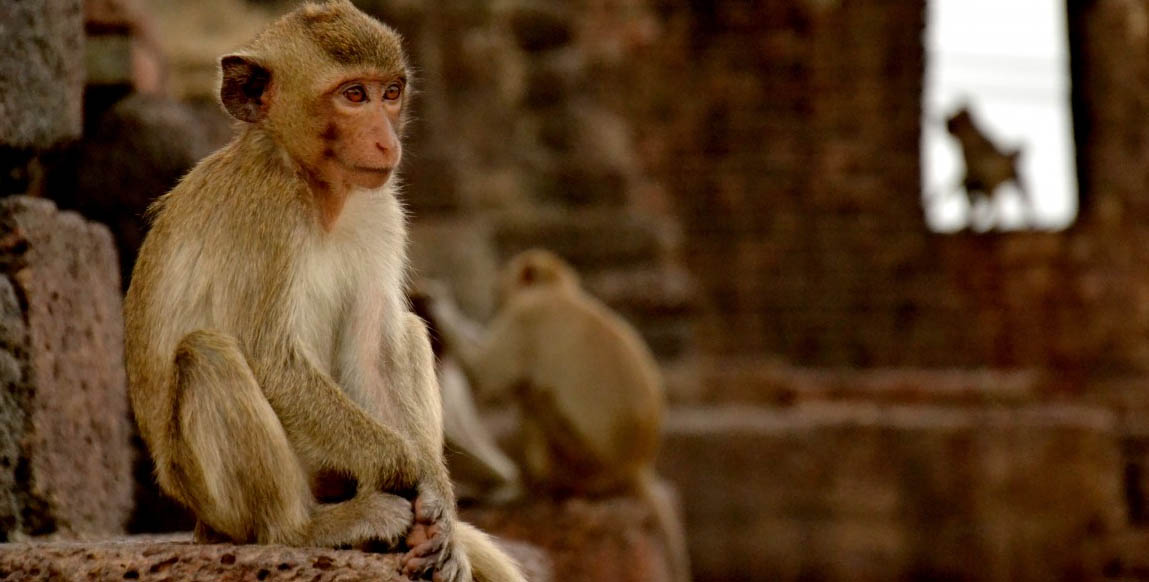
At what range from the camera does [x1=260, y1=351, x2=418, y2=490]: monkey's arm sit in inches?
110

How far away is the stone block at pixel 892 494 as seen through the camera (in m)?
9.67

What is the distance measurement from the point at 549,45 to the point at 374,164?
32.5ft

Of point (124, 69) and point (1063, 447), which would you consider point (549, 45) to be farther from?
point (124, 69)

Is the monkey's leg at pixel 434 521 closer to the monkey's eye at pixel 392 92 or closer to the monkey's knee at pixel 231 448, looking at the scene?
the monkey's knee at pixel 231 448

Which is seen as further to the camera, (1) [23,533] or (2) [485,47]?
(2) [485,47]

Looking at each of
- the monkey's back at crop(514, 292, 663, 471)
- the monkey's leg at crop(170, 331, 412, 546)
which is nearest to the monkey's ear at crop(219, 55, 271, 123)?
the monkey's leg at crop(170, 331, 412, 546)

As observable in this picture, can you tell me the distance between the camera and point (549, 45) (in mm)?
12539

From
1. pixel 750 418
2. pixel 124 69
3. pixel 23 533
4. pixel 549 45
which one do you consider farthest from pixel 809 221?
pixel 23 533

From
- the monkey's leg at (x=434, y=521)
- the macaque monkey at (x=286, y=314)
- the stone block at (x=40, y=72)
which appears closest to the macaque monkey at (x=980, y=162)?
the stone block at (x=40, y=72)

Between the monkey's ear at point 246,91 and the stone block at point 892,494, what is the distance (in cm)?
718

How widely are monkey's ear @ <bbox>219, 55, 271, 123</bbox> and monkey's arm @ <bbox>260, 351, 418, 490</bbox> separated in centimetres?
50

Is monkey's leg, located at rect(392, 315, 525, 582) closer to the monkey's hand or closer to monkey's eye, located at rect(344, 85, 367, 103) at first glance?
the monkey's hand

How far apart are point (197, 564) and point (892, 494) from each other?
25.4ft

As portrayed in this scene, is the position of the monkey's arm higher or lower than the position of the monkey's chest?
lower
